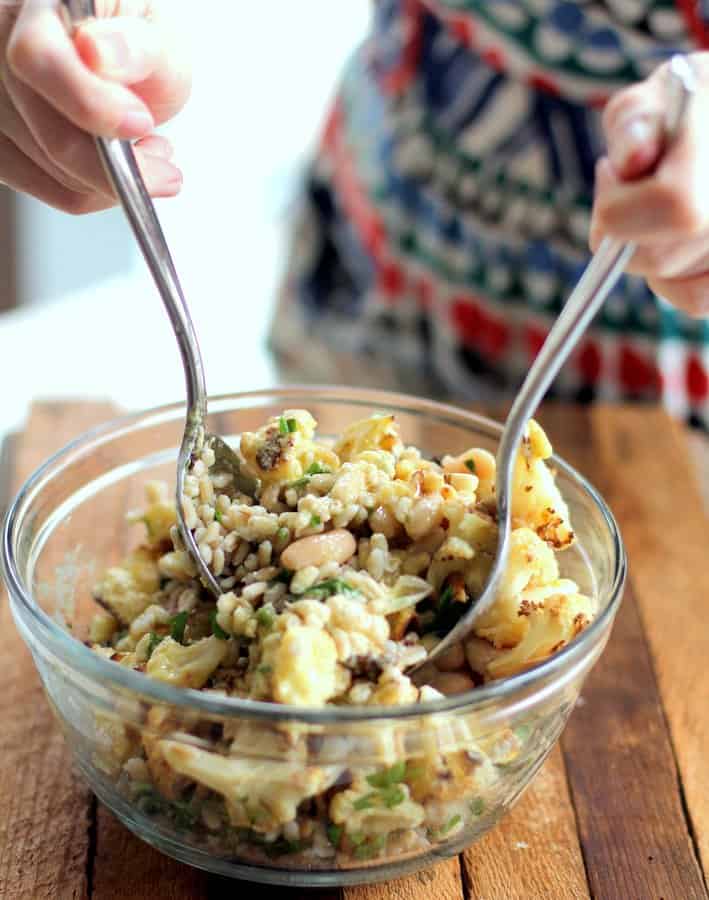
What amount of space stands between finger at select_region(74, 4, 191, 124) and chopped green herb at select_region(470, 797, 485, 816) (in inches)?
19.5

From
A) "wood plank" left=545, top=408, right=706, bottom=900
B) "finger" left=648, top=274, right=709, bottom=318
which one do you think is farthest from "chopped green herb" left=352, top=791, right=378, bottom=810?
"finger" left=648, top=274, right=709, bottom=318

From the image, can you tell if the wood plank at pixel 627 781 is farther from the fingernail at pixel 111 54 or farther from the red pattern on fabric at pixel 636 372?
the fingernail at pixel 111 54

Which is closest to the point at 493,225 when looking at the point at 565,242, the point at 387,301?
the point at 565,242

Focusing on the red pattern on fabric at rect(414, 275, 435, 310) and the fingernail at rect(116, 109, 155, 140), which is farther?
the red pattern on fabric at rect(414, 275, 435, 310)

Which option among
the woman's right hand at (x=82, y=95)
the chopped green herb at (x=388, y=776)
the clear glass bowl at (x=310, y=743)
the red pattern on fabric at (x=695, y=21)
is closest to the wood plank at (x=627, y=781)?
the clear glass bowl at (x=310, y=743)

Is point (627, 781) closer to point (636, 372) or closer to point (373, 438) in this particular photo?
point (373, 438)

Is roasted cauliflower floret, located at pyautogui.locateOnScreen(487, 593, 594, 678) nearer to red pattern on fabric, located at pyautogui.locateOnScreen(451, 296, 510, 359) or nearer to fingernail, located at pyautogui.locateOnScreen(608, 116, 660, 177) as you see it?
fingernail, located at pyautogui.locateOnScreen(608, 116, 660, 177)

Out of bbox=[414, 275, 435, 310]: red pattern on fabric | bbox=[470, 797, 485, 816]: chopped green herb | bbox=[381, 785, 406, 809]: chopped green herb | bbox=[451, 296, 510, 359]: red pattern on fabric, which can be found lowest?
bbox=[451, 296, 510, 359]: red pattern on fabric

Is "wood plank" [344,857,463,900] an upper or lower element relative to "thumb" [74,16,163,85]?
lower

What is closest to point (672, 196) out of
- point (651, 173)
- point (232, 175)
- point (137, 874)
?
point (651, 173)

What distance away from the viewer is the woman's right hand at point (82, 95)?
684mm

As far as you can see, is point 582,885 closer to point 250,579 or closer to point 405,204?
point 250,579

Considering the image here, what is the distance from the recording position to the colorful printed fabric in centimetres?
139

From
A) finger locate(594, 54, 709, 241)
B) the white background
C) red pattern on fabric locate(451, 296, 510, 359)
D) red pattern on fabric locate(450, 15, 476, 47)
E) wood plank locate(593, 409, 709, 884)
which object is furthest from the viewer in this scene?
the white background
